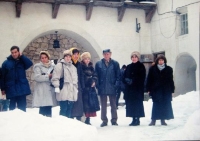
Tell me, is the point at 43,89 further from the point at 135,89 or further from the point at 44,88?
the point at 135,89

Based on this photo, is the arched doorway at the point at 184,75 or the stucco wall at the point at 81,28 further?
the stucco wall at the point at 81,28

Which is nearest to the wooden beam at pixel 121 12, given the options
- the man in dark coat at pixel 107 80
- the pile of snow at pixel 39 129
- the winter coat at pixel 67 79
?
the man in dark coat at pixel 107 80

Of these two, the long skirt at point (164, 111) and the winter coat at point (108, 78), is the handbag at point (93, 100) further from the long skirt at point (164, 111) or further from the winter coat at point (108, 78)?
the long skirt at point (164, 111)

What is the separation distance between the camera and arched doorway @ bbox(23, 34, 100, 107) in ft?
24.7

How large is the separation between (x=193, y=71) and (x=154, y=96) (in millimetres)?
626

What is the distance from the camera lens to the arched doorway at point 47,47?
24.7 ft

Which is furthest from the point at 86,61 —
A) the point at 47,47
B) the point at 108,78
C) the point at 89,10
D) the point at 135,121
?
the point at 47,47

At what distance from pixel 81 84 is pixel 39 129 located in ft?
4.36

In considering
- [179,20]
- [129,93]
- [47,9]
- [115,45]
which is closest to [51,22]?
Result: [47,9]

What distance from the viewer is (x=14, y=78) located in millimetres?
3689

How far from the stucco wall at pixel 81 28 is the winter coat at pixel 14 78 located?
3.14 metres

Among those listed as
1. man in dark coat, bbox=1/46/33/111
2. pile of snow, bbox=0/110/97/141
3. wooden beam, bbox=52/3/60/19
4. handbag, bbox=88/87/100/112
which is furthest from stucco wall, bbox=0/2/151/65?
pile of snow, bbox=0/110/97/141

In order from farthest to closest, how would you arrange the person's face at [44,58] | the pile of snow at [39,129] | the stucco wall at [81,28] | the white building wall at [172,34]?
1. the stucco wall at [81,28]
2. the white building wall at [172,34]
3. the person's face at [44,58]
4. the pile of snow at [39,129]

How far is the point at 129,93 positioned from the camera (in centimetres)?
411
